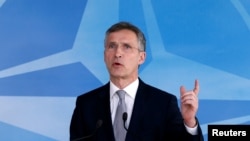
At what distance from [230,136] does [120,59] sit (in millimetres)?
629

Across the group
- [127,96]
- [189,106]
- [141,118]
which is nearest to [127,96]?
[127,96]

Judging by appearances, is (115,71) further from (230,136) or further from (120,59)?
(230,136)

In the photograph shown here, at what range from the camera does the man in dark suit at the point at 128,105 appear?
6.81 feet

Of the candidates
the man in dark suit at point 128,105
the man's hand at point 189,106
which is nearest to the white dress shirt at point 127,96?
the man in dark suit at point 128,105

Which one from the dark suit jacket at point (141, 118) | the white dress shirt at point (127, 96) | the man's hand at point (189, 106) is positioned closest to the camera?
the man's hand at point (189, 106)

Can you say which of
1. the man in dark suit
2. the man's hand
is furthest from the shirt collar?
the man's hand

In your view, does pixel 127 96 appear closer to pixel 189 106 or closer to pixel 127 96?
pixel 127 96

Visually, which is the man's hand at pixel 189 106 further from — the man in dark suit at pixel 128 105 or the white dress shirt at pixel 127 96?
the white dress shirt at pixel 127 96

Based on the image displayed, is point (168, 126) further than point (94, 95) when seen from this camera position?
No

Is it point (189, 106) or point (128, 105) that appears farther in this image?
point (128, 105)

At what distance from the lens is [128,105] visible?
2182mm

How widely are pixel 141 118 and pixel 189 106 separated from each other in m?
0.28

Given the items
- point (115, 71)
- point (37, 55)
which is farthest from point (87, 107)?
point (37, 55)

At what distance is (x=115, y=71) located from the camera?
2.19 meters
